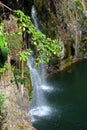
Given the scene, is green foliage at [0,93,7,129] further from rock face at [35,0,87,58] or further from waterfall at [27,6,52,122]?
rock face at [35,0,87,58]

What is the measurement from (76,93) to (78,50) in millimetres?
7753

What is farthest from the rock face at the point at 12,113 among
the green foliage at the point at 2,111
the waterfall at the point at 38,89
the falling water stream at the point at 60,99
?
the waterfall at the point at 38,89

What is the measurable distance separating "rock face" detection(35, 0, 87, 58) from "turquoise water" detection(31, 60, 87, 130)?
8.16ft

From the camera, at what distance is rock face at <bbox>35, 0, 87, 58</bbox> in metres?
24.1

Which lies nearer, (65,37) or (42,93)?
(42,93)

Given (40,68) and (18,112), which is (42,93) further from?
(18,112)

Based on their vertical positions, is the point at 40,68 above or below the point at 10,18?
above

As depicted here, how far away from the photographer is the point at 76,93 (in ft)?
68.1

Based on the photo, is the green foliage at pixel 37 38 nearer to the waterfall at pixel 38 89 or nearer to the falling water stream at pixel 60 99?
the falling water stream at pixel 60 99

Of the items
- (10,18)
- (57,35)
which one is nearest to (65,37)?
(57,35)

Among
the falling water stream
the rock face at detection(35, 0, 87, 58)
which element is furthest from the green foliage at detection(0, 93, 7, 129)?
the rock face at detection(35, 0, 87, 58)

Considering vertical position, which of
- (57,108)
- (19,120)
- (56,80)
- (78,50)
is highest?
(78,50)

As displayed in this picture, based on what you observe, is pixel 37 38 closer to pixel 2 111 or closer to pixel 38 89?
pixel 2 111

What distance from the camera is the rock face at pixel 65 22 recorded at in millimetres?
24127
